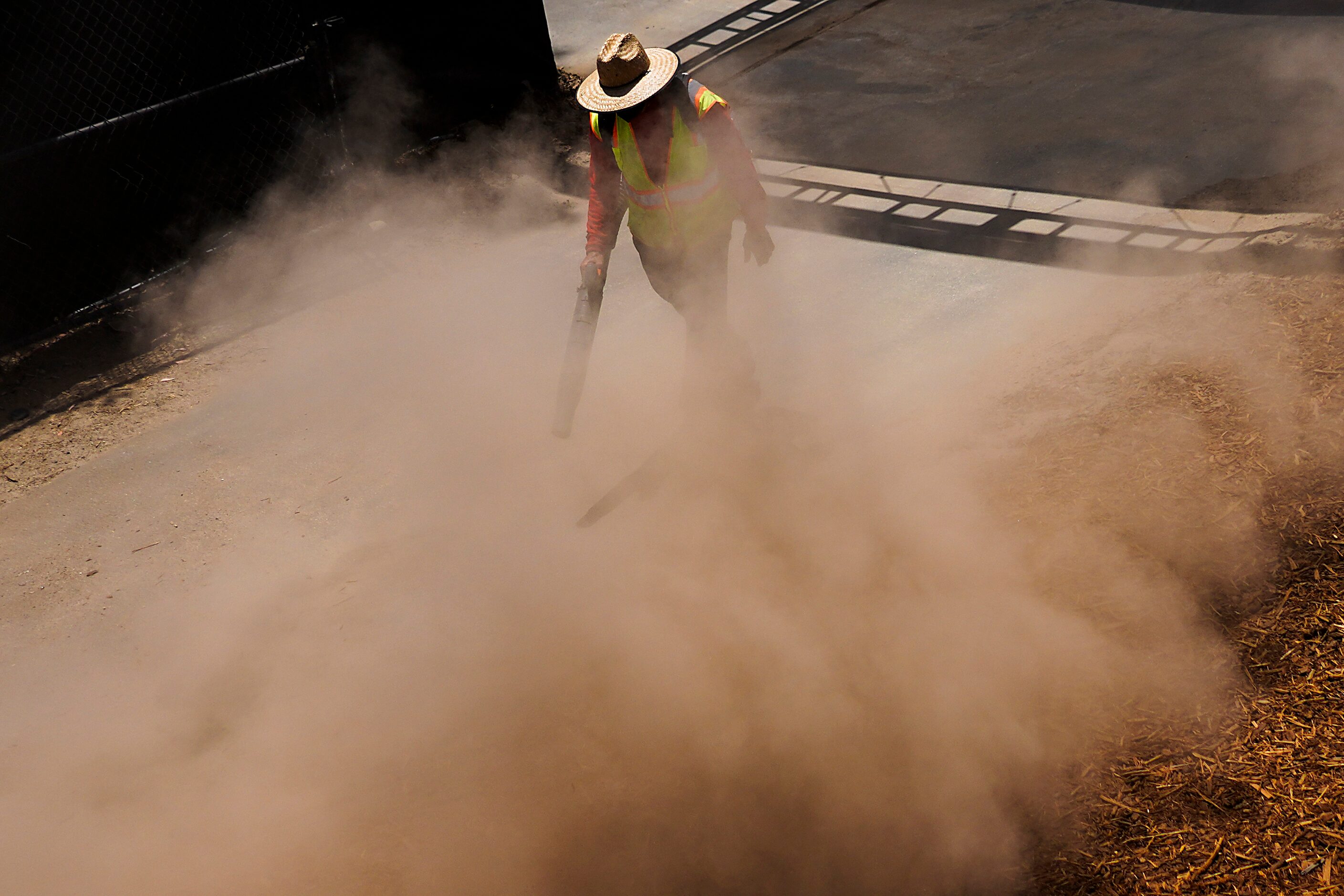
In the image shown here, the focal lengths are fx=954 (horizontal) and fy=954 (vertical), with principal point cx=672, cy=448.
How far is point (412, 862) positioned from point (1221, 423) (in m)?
4.47

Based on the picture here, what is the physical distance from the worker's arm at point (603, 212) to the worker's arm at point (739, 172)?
0.53 meters

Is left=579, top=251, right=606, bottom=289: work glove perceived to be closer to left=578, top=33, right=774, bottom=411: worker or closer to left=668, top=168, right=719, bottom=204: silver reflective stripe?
left=578, top=33, right=774, bottom=411: worker

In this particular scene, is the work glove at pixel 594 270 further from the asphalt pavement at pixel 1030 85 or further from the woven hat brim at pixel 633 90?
the asphalt pavement at pixel 1030 85

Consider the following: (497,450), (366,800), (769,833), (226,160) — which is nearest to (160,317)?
(226,160)

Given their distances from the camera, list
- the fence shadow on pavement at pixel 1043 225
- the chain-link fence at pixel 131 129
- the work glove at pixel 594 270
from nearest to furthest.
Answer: the work glove at pixel 594 270
the fence shadow on pavement at pixel 1043 225
the chain-link fence at pixel 131 129

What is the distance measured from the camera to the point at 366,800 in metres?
4.03

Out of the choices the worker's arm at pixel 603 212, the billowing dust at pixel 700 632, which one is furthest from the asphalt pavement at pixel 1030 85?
the worker's arm at pixel 603 212

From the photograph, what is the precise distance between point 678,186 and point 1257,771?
356 centimetres

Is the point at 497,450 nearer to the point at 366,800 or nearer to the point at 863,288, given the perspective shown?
the point at 366,800

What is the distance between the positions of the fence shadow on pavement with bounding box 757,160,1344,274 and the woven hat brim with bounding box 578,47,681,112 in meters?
3.33

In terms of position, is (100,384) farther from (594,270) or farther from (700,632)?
(700,632)

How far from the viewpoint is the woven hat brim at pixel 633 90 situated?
15.1 ft

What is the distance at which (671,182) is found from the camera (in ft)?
16.0

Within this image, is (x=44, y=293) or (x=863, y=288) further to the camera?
(x=44, y=293)
